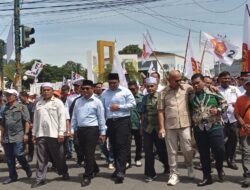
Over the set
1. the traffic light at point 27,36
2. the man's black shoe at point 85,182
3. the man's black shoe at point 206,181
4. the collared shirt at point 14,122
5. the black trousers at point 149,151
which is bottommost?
the man's black shoe at point 85,182

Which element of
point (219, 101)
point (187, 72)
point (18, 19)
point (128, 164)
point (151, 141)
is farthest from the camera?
point (18, 19)

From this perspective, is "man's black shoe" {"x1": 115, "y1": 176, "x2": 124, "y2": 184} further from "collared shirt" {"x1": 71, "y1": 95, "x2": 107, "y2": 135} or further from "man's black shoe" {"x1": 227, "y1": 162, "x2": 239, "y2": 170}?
"man's black shoe" {"x1": 227, "y1": 162, "x2": 239, "y2": 170}

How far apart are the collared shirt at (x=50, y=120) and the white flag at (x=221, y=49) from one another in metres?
7.61

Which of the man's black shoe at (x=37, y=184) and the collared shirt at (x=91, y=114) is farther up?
the collared shirt at (x=91, y=114)

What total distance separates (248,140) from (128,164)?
287cm

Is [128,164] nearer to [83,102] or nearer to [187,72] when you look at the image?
[83,102]

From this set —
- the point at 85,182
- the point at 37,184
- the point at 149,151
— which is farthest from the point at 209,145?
the point at 37,184

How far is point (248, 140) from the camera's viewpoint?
23.7 feet

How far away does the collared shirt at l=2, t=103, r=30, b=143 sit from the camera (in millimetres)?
8125

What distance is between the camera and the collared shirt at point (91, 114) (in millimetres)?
7785

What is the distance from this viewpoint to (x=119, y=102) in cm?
796

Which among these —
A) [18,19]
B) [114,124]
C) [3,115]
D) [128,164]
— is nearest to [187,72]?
[128,164]

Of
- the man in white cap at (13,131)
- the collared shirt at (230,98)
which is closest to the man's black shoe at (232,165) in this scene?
the collared shirt at (230,98)

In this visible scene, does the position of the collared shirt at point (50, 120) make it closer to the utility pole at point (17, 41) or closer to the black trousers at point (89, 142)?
the black trousers at point (89, 142)
